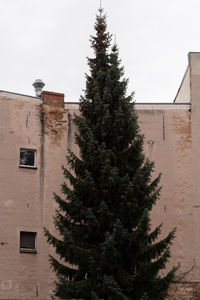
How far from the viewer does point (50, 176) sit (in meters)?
29.7

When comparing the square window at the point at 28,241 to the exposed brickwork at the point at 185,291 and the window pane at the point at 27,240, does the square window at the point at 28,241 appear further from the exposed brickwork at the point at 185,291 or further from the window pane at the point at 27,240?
the exposed brickwork at the point at 185,291

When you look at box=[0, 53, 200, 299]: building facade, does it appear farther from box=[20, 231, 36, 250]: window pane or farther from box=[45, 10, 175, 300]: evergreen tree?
box=[45, 10, 175, 300]: evergreen tree

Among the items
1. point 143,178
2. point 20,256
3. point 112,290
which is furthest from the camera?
point 20,256

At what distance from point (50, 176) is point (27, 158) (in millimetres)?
1229

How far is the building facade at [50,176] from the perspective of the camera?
93.1ft

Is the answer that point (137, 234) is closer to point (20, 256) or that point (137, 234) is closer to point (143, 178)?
point (143, 178)

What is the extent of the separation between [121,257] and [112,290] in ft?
4.14

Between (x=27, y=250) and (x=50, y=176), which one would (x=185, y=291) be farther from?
(x=50, y=176)

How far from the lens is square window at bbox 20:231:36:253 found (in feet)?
94.1

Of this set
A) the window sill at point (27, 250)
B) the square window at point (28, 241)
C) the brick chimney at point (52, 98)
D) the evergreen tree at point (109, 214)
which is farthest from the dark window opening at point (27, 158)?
the evergreen tree at point (109, 214)

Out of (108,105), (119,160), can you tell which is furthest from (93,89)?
(119,160)

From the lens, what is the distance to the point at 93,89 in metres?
24.8

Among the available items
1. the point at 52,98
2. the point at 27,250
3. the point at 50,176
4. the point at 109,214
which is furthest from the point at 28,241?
the point at 109,214

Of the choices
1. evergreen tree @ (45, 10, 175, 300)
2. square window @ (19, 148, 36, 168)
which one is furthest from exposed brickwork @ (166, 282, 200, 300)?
square window @ (19, 148, 36, 168)
